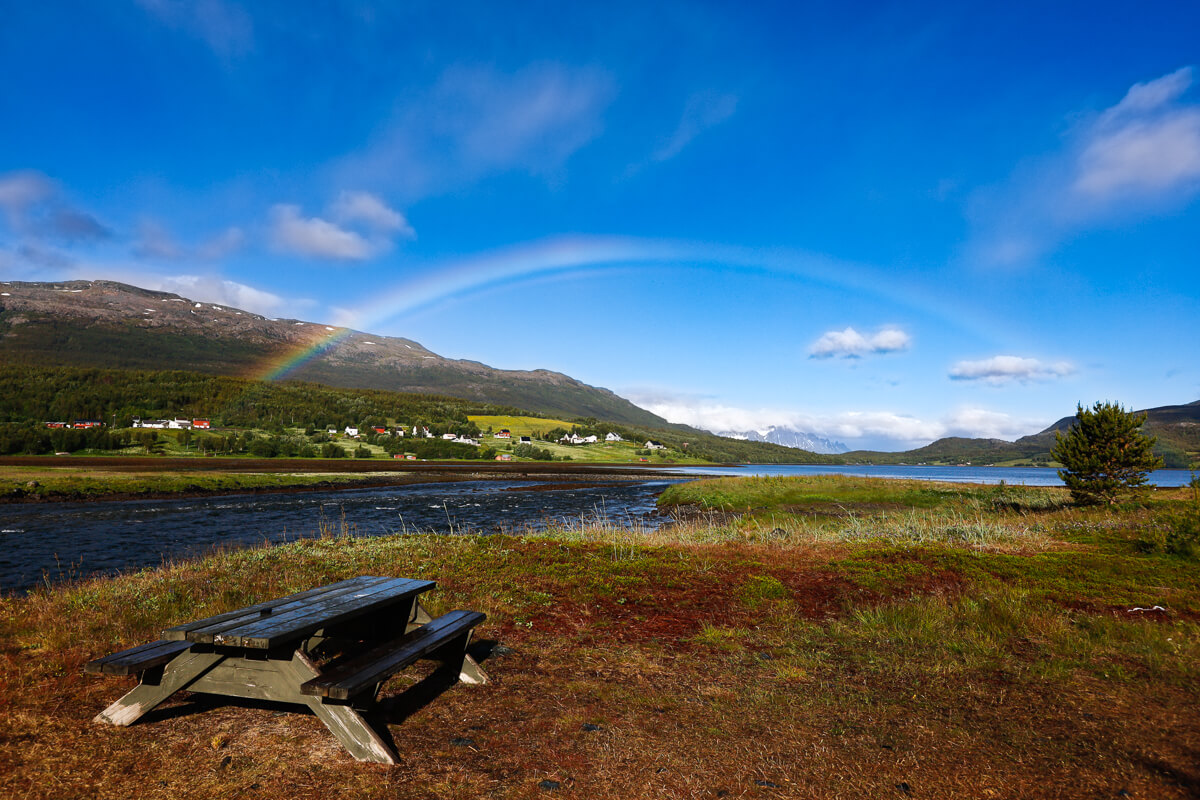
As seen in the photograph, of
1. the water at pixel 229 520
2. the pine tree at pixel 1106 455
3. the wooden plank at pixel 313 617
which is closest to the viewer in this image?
the wooden plank at pixel 313 617

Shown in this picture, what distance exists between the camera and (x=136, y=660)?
4598mm

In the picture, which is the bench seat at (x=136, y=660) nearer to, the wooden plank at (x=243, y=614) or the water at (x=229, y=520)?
the wooden plank at (x=243, y=614)

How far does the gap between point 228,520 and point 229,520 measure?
0.15 ft

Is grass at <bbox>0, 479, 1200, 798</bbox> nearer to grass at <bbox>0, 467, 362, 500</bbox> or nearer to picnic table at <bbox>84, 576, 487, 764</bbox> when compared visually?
picnic table at <bbox>84, 576, 487, 764</bbox>

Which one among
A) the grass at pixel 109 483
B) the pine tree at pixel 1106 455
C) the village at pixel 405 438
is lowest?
the grass at pixel 109 483

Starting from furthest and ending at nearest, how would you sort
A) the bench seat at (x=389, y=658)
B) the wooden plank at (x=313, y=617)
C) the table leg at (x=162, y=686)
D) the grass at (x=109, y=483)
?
the grass at (x=109, y=483) < the table leg at (x=162, y=686) < the wooden plank at (x=313, y=617) < the bench seat at (x=389, y=658)

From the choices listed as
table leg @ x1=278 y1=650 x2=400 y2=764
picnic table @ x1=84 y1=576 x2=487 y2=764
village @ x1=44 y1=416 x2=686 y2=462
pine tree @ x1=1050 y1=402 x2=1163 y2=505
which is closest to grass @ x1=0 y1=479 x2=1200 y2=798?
table leg @ x1=278 y1=650 x2=400 y2=764

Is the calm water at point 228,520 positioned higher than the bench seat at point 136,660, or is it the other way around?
the bench seat at point 136,660

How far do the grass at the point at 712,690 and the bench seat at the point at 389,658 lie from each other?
2.06 feet

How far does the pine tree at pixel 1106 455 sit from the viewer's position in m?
23.0

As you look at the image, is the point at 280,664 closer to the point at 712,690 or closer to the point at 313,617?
the point at 313,617

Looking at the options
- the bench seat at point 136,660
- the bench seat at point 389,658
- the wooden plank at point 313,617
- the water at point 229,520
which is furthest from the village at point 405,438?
the bench seat at point 389,658

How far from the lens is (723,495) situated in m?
41.3

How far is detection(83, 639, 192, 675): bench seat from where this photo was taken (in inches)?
175
